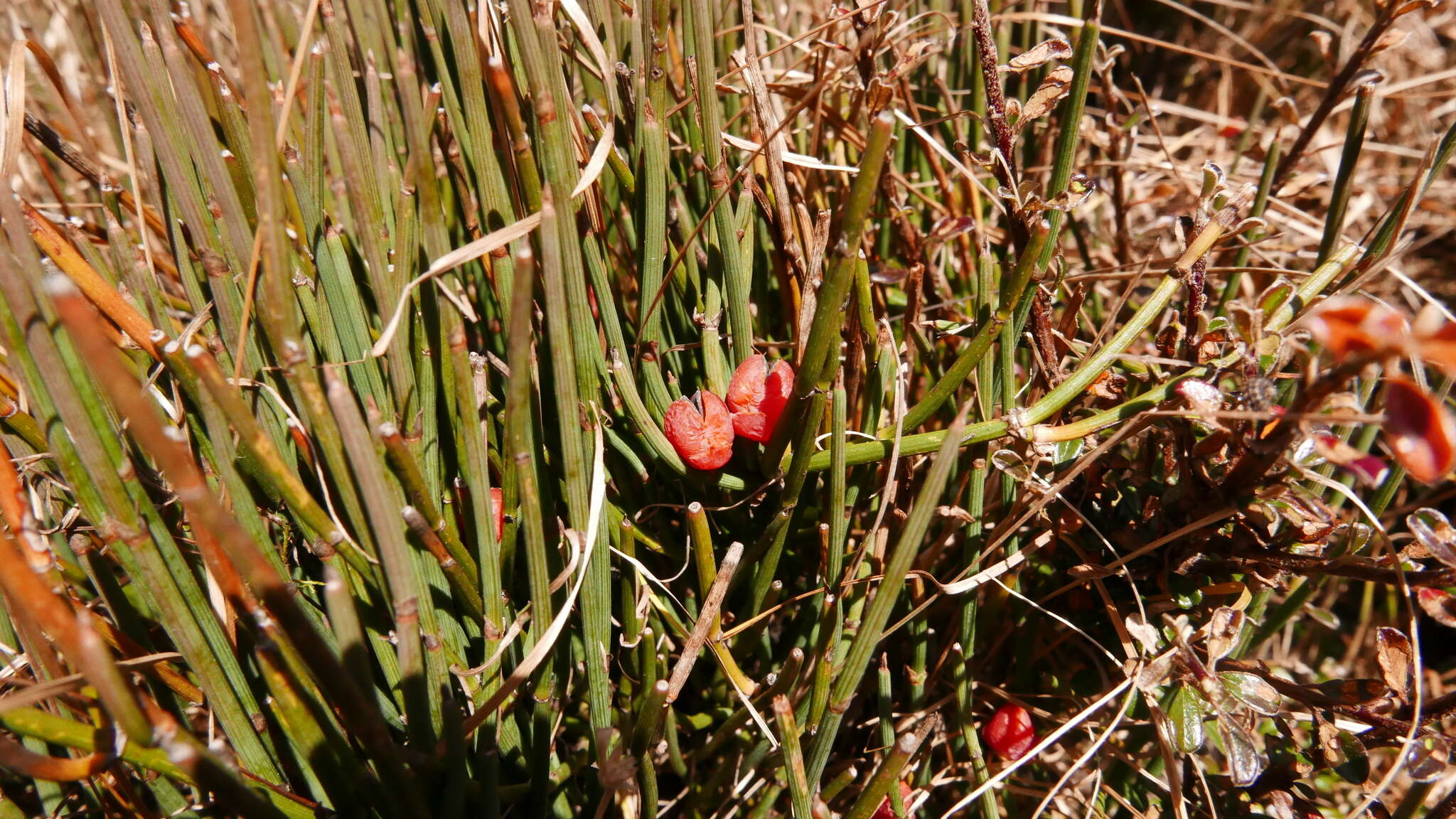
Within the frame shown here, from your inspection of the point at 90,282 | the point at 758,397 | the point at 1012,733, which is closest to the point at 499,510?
the point at 758,397

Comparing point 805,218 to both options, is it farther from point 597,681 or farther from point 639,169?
point 597,681

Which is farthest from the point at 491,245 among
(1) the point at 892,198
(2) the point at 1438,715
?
(2) the point at 1438,715

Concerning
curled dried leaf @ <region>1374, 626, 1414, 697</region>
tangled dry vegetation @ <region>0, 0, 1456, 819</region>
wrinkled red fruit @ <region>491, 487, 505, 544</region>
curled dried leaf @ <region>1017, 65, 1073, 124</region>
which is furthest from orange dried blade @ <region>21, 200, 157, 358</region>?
curled dried leaf @ <region>1374, 626, 1414, 697</region>

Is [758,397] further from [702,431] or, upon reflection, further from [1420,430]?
[1420,430]

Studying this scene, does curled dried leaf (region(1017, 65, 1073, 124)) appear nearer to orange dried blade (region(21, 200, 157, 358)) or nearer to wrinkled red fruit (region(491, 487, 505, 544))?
wrinkled red fruit (region(491, 487, 505, 544))

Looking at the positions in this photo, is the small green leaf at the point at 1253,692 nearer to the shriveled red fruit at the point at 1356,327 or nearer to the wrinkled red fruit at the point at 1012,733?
the wrinkled red fruit at the point at 1012,733

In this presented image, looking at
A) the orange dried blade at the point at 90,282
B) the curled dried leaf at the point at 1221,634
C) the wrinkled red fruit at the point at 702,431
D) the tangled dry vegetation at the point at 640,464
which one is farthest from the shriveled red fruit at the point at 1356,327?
the orange dried blade at the point at 90,282
